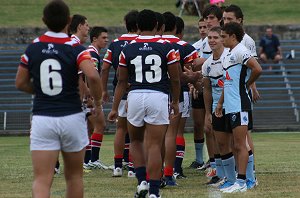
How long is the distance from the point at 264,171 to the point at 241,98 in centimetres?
276

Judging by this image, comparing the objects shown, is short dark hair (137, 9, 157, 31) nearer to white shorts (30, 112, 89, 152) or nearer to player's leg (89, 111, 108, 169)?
white shorts (30, 112, 89, 152)

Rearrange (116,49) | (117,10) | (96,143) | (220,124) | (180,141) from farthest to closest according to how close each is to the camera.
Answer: (117,10)
(96,143)
(116,49)
(180,141)
(220,124)

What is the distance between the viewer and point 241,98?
1138 centimetres

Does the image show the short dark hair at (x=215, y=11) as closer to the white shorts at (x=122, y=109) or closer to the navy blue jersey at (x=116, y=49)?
the navy blue jersey at (x=116, y=49)

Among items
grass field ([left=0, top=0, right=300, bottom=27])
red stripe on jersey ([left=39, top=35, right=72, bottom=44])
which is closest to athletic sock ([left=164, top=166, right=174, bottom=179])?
red stripe on jersey ([left=39, top=35, right=72, bottom=44])

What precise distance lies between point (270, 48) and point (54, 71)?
21.2 metres

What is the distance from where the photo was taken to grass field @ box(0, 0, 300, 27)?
111 ft

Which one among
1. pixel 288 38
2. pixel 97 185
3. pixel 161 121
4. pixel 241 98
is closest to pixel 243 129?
pixel 241 98

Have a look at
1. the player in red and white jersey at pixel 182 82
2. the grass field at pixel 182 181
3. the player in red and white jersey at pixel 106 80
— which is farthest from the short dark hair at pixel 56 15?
the player in red and white jersey at pixel 106 80

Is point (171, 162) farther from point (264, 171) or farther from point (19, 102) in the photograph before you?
point (19, 102)

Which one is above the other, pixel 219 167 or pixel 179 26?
pixel 179 26

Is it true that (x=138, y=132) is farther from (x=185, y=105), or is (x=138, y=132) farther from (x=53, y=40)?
(x=53, y=40)

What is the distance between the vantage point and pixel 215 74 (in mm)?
12180

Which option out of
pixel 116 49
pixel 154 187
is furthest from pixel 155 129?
pixel 116 49
